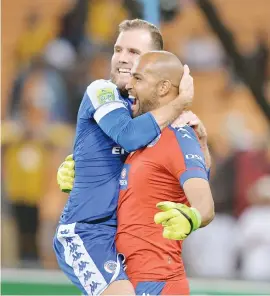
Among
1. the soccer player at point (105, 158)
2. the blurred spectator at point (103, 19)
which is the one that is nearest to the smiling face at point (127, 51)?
the soccer player at point (105, 158)

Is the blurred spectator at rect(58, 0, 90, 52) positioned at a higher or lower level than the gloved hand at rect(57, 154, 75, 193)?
lower

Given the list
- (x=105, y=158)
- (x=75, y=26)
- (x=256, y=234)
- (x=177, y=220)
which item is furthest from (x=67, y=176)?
(x=75, y=26)

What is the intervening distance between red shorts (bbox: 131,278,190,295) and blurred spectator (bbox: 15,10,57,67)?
30.8 ft

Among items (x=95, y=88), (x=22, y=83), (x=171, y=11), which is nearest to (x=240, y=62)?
(x=171, y=11)

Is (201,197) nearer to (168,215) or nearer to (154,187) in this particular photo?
(168,215)

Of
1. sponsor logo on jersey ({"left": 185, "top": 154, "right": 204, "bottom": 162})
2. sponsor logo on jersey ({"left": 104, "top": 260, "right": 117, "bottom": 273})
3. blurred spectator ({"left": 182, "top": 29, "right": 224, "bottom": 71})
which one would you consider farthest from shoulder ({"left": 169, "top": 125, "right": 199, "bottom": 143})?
blurred spectator ({"left": 182, "top": 29, "right": 224, "bottom": 71})

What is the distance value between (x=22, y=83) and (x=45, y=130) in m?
1.11

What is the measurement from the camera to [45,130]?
40.2 feet

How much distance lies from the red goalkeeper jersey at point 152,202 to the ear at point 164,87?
0.17 m

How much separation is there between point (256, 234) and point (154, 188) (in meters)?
6.55

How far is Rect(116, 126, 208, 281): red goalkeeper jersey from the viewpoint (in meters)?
4.82

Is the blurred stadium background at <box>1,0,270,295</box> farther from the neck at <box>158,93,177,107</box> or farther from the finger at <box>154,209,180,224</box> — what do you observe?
the finger at <box>154,209,180,224</box>

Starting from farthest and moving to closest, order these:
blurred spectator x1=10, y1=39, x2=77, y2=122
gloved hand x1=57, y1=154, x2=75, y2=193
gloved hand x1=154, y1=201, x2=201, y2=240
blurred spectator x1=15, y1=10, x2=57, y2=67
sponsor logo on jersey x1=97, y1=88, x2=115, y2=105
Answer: blurred spectator x1=15, y1=10, x2=57, y2=67
blurred spectator x1=10, y1=39, x2=77, y2=122
gloved hand x1=57, y1=154, x2=75, y2=193
sponsor logo on jersey x1=97, y1=88, x2=115, y2=105
gloved hand x1=154, y1=201, x2=201, y2=240

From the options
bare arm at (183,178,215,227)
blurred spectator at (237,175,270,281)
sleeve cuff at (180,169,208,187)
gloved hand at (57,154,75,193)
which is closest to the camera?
bare arm at (183,178,215,227)
